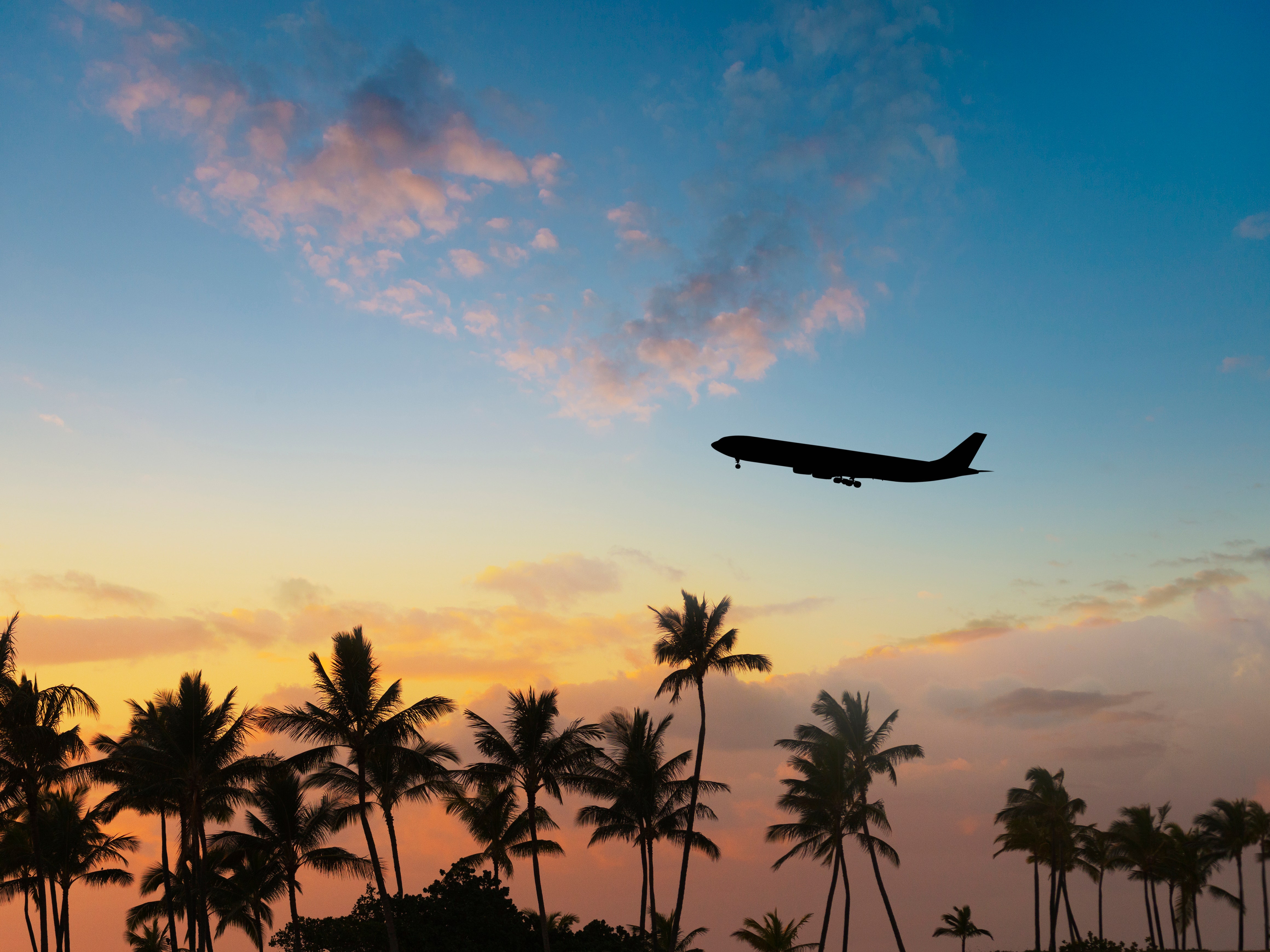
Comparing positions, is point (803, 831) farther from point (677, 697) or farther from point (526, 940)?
point (526, 940)

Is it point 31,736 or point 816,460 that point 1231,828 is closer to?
point 816,460

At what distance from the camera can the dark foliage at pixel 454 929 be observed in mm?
33844

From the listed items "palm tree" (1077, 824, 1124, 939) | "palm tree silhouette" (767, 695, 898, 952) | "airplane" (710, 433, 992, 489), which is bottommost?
"palm tree" (1077, 824, 1124, 939)

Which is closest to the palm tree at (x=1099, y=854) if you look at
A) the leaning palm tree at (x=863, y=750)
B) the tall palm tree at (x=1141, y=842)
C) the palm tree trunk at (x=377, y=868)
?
the tall palm tree at (x=1141, y=842)

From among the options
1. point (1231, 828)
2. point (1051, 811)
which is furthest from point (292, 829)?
point (1231, 828)

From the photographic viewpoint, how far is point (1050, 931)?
A: 61062 millimetres

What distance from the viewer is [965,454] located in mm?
44656

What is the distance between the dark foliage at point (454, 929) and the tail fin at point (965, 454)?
91.8 ft

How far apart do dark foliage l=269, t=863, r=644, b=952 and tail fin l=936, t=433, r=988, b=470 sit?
2798 cm

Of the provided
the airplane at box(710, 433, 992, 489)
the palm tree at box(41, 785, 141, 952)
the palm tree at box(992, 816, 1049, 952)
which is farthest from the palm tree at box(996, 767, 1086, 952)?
the palm tree at box(41, 785, 141, 952)

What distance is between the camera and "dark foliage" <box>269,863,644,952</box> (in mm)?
33844

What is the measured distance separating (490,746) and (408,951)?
340 inches

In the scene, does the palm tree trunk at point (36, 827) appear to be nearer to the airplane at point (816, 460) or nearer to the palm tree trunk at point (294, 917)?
the palm tree trunk at point (294, 917)

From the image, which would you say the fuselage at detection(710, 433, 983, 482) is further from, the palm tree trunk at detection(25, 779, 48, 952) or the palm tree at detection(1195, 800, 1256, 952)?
Result: the palm tree at detection(1195, 800, 1256, 952)
